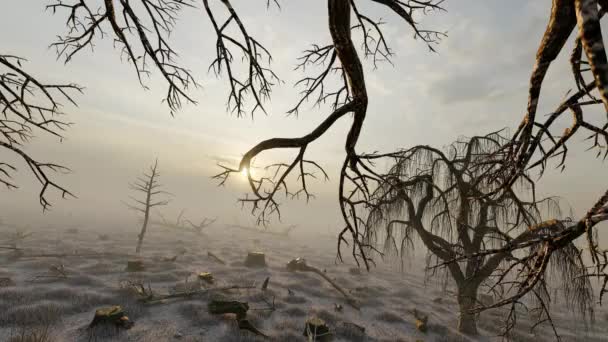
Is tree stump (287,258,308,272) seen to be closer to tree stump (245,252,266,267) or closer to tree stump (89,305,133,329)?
tree stump (245,252,266,267)

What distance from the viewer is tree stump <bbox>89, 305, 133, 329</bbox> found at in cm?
828

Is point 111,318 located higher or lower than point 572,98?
lower

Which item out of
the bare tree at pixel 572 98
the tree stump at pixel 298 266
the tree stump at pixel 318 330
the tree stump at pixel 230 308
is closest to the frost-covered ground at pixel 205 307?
the tree stump at pixel 230 308

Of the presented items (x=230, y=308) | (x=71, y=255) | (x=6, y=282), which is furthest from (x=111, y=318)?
(x=71, y=255)

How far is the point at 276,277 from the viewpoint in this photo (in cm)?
1606

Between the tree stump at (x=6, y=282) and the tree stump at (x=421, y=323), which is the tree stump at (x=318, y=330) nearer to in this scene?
the tree stump at (x=421, y=323)

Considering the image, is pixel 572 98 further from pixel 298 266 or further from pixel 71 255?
pixel 71 255

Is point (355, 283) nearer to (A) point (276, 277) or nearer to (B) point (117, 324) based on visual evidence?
(A) point (276, 277)

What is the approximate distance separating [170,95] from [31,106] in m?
2.02

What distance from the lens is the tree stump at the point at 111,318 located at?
8.28m

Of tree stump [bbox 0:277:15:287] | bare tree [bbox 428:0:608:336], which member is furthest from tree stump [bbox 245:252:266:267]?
bare tree [bbox 428:0:608:336]

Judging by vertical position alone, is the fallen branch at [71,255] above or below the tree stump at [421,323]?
below

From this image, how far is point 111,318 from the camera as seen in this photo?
Result: 8359 mm

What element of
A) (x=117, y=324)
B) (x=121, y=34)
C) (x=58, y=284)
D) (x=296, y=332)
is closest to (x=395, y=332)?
(x=296, y=332)
